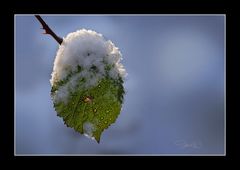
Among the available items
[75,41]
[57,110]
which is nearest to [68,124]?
[57,110]

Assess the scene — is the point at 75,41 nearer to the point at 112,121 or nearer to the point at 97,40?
the point at 97,40

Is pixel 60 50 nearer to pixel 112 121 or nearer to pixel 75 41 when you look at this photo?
pixel 75 41

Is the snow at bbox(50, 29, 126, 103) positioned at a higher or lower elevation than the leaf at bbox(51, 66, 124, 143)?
higher

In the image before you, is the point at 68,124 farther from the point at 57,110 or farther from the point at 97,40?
the point at 97,40

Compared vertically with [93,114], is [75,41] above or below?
above

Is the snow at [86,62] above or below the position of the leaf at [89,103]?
above

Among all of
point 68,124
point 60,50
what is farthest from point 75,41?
point 68,124
